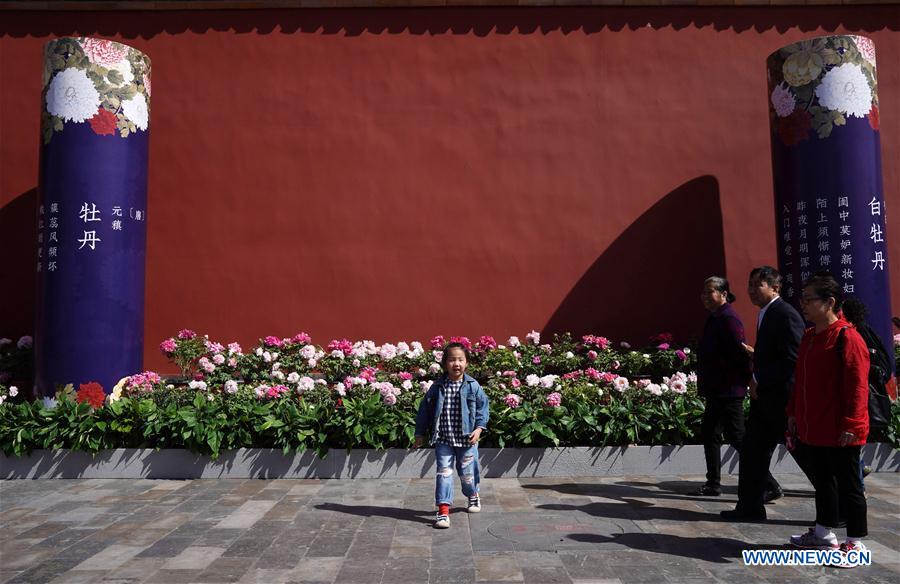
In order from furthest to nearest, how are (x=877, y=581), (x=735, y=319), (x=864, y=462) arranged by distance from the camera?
1. (x=864, y=462)
2. (x=735, y=319)
3. (x=877, y=581)

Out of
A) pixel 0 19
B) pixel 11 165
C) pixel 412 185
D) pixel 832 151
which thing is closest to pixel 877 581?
pixel 832 151

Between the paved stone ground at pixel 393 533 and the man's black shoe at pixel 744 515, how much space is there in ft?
0.37

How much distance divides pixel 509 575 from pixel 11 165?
884 cm

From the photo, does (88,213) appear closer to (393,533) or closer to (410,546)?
(393,533)

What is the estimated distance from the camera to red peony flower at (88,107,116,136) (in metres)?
7.20

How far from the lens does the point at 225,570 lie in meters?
3.57

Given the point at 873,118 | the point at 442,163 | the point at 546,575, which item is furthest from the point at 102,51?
the point at 873,118

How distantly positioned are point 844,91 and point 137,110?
7.99 metres

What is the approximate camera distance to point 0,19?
29.4 feet

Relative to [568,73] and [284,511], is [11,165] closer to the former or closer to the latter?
[284,511]

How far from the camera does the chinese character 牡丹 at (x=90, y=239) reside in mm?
7062

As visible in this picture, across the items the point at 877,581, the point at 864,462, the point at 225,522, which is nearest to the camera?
the point at 877,581

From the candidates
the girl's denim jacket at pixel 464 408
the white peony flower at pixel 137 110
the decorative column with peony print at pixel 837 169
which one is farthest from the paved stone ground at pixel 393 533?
the white peony flower at pixel 137 110

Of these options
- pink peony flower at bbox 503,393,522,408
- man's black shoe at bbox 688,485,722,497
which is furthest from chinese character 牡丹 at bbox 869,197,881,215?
pink peony flower at bbox 503,393,522,408
